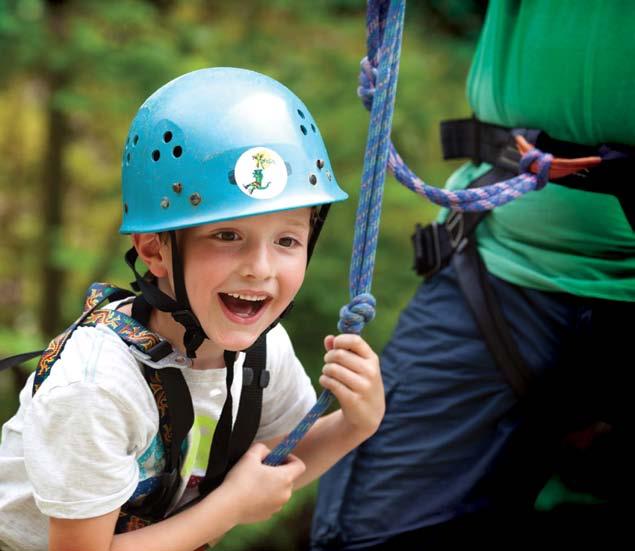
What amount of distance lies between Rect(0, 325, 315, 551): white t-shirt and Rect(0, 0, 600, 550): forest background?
2.33 m

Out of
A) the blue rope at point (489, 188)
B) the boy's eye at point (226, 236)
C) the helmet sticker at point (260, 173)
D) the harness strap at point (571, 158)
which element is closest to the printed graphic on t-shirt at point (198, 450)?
the boy's eye at point (226, 236)

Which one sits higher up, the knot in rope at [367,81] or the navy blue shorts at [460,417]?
the knot in rope at [367,81]

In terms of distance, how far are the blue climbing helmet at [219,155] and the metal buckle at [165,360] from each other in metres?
0.25

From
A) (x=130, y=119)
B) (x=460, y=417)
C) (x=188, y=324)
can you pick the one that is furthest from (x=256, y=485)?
(x=130, y=119)

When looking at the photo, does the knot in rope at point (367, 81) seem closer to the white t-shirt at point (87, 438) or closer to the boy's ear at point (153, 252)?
the boy's ear at point (153, 252)

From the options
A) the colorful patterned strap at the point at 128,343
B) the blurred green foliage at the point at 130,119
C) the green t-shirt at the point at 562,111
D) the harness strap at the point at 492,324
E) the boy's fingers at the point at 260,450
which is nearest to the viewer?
the colorful patterned strap at the point at 128,343

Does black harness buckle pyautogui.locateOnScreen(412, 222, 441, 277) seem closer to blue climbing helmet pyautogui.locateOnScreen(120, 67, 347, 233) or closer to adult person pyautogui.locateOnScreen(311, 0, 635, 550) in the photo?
adult person pyautogui.locateOnScreen(311, 0, 635, 550)

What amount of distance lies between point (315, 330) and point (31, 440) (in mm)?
2849

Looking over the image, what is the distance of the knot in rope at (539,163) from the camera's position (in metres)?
2.07

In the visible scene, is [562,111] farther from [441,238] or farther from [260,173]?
[260,173]

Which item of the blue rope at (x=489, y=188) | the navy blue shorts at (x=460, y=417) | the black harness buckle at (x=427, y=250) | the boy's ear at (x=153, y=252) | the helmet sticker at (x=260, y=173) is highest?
the helmet sticker at (x=260, y=173)

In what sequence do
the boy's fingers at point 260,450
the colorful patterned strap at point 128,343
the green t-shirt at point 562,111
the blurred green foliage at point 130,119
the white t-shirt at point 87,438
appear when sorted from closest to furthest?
the white t-shirt at point 87,438, the colorful patterned strap at point 128,343, the boy's fingers at point 260,450, the green t-shirt at point 562,111, the blurred green foliage at point 130,119

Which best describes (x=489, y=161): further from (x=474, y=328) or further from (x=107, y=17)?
(x=107, y=17)

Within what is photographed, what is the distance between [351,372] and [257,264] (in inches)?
15.1
